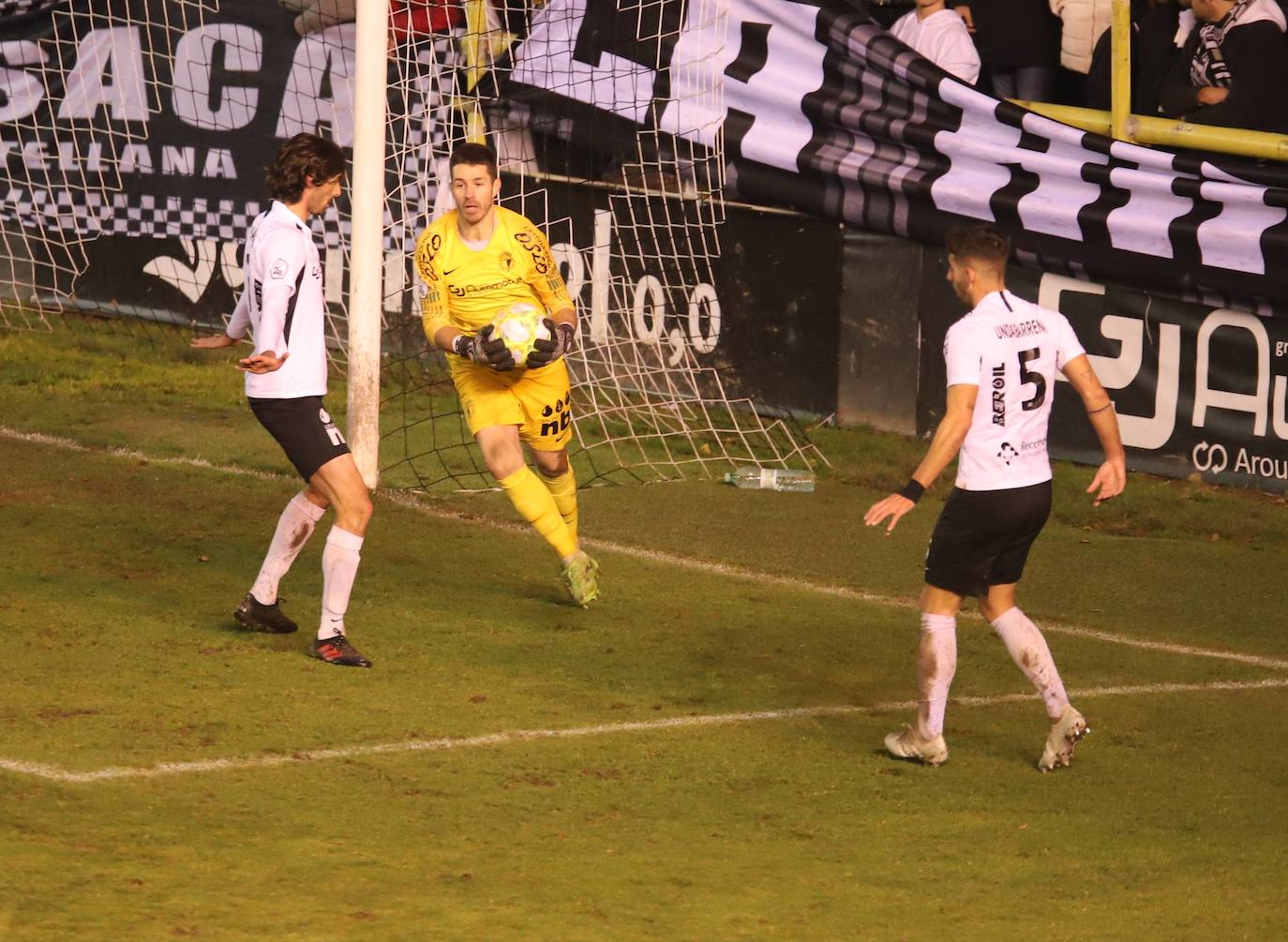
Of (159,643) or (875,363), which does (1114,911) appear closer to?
(159,643)

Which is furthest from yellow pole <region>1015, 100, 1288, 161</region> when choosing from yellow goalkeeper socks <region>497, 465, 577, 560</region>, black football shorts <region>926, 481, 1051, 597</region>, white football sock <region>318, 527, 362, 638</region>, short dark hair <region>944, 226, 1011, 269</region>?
white football sock <region>318, 527, 362, 638</region>

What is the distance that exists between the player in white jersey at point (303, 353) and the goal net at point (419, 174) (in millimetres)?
2888

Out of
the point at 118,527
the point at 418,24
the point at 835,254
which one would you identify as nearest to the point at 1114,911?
the point at 118,527

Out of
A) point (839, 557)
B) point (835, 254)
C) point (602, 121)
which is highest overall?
point (602, 121)

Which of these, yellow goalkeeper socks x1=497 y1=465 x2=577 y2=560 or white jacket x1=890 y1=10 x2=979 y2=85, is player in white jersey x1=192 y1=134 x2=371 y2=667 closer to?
yellow goalkeeper socks x1=497 y1=465 x2=577 y2=560

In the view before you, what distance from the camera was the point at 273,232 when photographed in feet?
Answer: 23.3

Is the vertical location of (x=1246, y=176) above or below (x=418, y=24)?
below

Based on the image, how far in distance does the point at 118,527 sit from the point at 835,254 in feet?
17.0

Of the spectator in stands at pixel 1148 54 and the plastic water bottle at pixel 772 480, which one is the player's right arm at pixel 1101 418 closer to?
the plastic water bottle at pixel 772 480

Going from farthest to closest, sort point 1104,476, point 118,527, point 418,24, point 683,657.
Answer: point 418,24
point 118,527
point 683,657
point 1104,476

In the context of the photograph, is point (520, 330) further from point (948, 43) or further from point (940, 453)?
point (948, 43)

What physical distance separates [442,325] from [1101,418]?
3012 millimetres

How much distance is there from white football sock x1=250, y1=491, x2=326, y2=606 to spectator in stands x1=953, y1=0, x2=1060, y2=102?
6863 millimetres

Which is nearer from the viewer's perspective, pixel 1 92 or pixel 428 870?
pixel 428 870
